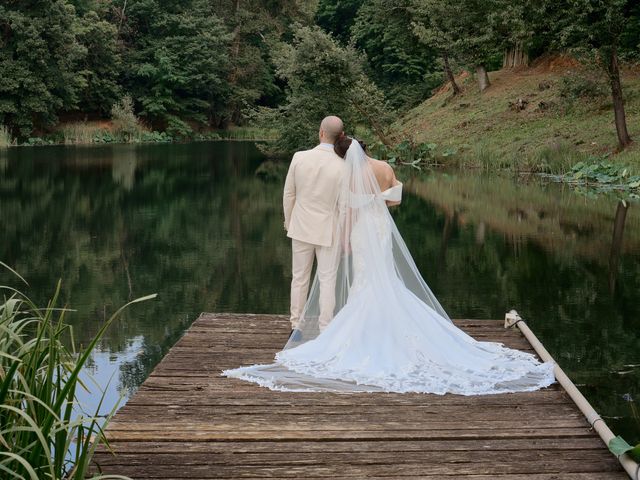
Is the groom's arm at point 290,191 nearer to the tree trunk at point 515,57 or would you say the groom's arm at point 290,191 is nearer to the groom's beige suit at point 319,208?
the groom's beige suit at point 319,208

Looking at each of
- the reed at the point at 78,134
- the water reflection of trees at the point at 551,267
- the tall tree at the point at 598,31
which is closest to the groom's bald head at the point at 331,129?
the water reflection of trees at the point at 551,267

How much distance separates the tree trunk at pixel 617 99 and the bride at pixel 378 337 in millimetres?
17123

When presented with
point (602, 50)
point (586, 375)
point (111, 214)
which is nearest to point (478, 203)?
point (602, 50)

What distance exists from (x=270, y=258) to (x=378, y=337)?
7.22 m

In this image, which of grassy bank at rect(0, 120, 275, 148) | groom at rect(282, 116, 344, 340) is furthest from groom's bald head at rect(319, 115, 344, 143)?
grassy bank at rect(0, 120, 275, 148)

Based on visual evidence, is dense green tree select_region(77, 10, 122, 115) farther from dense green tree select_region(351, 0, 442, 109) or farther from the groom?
the groom

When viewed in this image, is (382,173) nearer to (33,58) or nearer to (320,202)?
(320,202)

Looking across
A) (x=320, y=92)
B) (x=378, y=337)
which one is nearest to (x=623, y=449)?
(x=378, y=337)

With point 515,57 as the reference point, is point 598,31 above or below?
below

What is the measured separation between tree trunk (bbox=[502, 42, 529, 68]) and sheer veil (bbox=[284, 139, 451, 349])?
31156mm

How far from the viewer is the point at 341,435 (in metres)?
4.33

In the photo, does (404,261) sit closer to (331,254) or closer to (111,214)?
(331,254)

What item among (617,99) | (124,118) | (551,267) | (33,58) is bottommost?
(551,267)

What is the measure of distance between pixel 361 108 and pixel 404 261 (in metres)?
25.5
